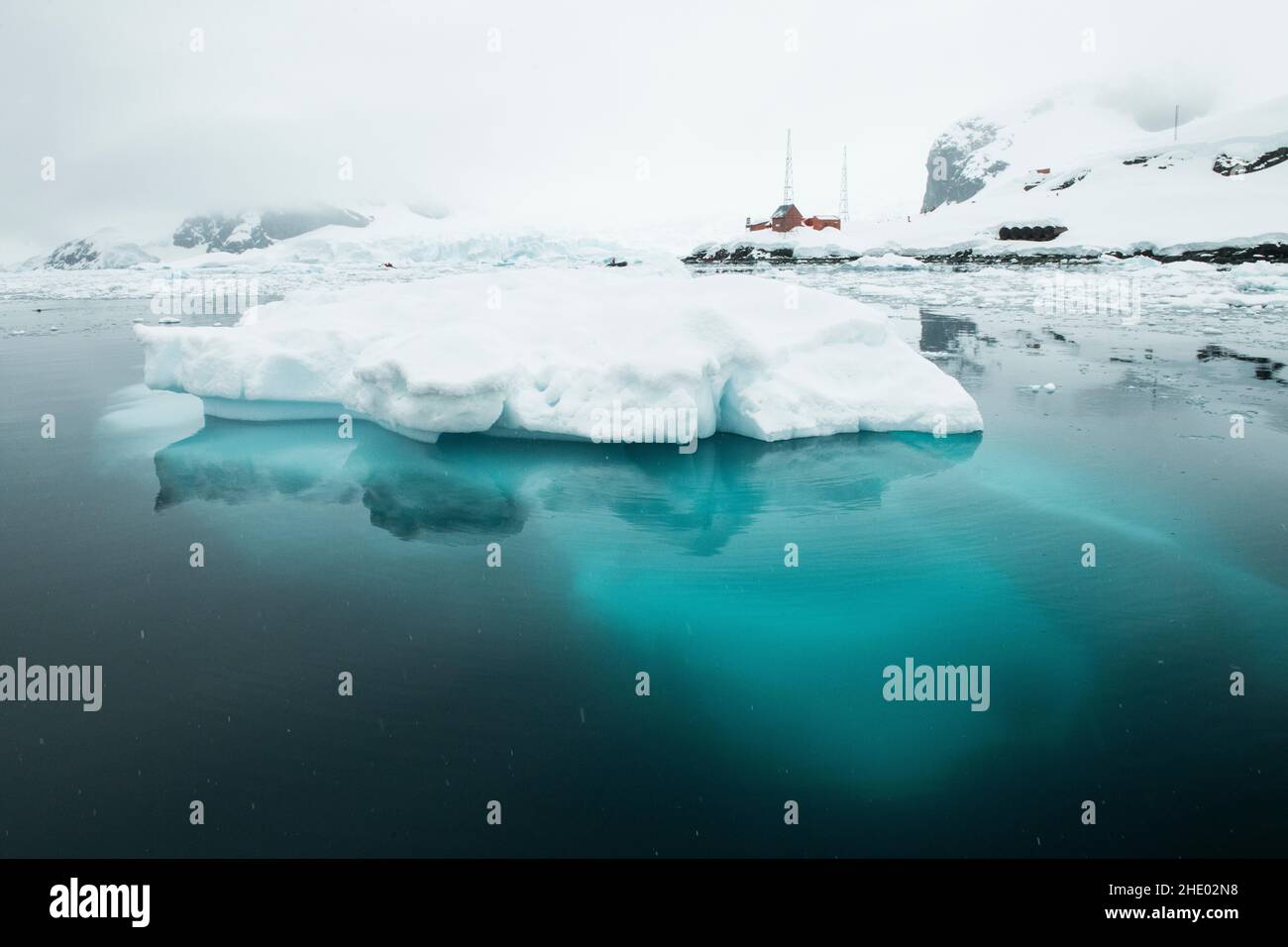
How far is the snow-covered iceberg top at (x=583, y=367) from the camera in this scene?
26.3 ft

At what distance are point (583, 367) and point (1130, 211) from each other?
4738cm

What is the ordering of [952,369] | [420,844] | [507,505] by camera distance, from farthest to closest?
[952,369], [507,505], [420,844]

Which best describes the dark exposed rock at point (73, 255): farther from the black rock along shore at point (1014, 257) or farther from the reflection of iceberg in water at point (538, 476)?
the reflection of iceberg in water at point (538, 476)

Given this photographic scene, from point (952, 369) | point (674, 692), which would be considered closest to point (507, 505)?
point (674, 692)

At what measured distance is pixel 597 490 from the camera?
7227 millimetres

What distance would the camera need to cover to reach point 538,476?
7.64 metres

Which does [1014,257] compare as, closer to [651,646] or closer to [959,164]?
[651,646]

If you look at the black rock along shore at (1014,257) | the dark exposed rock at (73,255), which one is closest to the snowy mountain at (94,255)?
the dark exposed rock at (73,255)

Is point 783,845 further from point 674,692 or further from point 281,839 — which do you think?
point 281,839

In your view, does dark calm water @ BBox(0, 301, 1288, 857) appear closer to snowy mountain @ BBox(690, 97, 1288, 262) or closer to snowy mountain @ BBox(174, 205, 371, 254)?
snowy mountain @ BBox(690, 97, 1288, 262)

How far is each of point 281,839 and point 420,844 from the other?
0.54 m

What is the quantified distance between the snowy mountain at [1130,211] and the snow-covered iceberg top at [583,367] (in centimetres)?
3267
